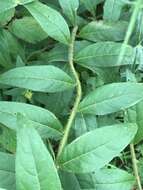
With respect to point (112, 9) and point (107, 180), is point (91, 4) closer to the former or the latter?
point (112, 9)

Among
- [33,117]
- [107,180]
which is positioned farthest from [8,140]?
[107,180]

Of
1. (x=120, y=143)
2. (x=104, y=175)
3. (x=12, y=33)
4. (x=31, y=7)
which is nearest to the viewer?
(x=120, y=143)

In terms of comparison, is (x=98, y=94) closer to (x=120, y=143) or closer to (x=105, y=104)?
(x=105, y=104)

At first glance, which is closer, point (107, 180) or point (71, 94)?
point (107, 180)

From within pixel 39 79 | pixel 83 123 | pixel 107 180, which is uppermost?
pixel 39 79

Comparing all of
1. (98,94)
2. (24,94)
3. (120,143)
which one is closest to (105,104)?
(98,94)

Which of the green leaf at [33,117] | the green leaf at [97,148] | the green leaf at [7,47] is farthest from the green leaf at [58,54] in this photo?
the green leaf at [97,148]
